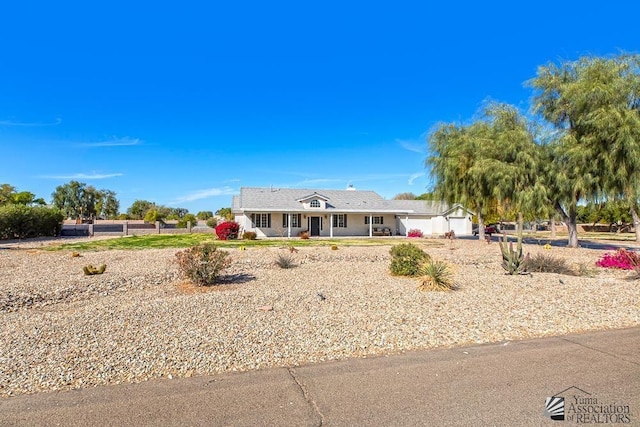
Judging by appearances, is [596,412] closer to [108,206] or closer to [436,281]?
[436,281]

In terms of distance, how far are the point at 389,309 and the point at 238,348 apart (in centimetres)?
323

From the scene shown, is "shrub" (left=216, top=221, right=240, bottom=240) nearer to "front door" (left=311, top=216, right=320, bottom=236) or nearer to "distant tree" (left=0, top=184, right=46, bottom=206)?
"front door" (left=311, top=216, right=320, bottom=236)

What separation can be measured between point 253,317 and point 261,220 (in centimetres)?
2644

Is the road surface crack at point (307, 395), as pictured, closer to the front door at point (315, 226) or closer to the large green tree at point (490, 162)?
the large green tree at point (490, 162)

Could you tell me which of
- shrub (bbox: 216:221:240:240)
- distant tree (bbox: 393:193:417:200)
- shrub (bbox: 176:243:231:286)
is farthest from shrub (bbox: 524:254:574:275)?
distant tree (bbox: 393:193:417:200)

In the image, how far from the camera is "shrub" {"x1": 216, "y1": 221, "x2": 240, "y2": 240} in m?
28.9

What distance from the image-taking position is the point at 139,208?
74438mm

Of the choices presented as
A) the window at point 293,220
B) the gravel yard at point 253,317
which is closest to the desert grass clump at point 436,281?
the gravel yard at point 253,317

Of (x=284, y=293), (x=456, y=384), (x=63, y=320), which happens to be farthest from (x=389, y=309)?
(x=63, y=320)

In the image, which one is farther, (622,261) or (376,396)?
(622,261)

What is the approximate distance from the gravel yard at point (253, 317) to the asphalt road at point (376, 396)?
38 cm

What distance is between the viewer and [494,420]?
338 cm

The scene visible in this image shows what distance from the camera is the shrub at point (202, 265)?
391 inches

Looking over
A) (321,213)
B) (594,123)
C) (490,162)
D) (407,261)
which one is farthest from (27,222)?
(594,123)
